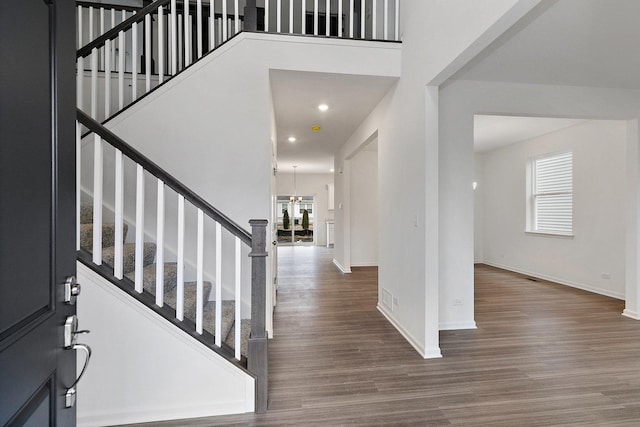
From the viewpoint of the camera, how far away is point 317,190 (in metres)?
11.0

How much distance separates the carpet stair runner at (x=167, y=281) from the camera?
2.23 metres

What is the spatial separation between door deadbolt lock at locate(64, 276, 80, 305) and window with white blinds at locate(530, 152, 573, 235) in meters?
6.52

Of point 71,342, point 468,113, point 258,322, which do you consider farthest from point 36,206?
point 468,113

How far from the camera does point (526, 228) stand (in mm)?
6004

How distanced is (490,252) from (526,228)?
3.66 feet

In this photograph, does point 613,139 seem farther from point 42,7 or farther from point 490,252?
point 42,7

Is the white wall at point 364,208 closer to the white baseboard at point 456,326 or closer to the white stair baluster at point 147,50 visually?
the white baseboard at point 456,326

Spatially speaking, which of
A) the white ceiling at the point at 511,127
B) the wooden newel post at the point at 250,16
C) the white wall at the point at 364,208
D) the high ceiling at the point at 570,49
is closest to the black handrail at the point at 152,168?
the wooden newel post at the point at 250,16

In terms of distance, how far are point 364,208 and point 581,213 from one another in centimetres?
377

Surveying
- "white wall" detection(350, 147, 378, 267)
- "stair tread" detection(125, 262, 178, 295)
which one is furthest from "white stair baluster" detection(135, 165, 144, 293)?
"white wall" detection(350, 147, 378, 267)

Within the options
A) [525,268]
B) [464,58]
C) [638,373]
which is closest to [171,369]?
[464,58]

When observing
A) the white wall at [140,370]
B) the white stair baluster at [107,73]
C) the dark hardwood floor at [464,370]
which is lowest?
the dark hardwood floor at [464,370]

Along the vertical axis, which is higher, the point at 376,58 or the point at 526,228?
the point at 376,58

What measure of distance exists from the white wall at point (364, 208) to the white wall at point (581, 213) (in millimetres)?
2676
